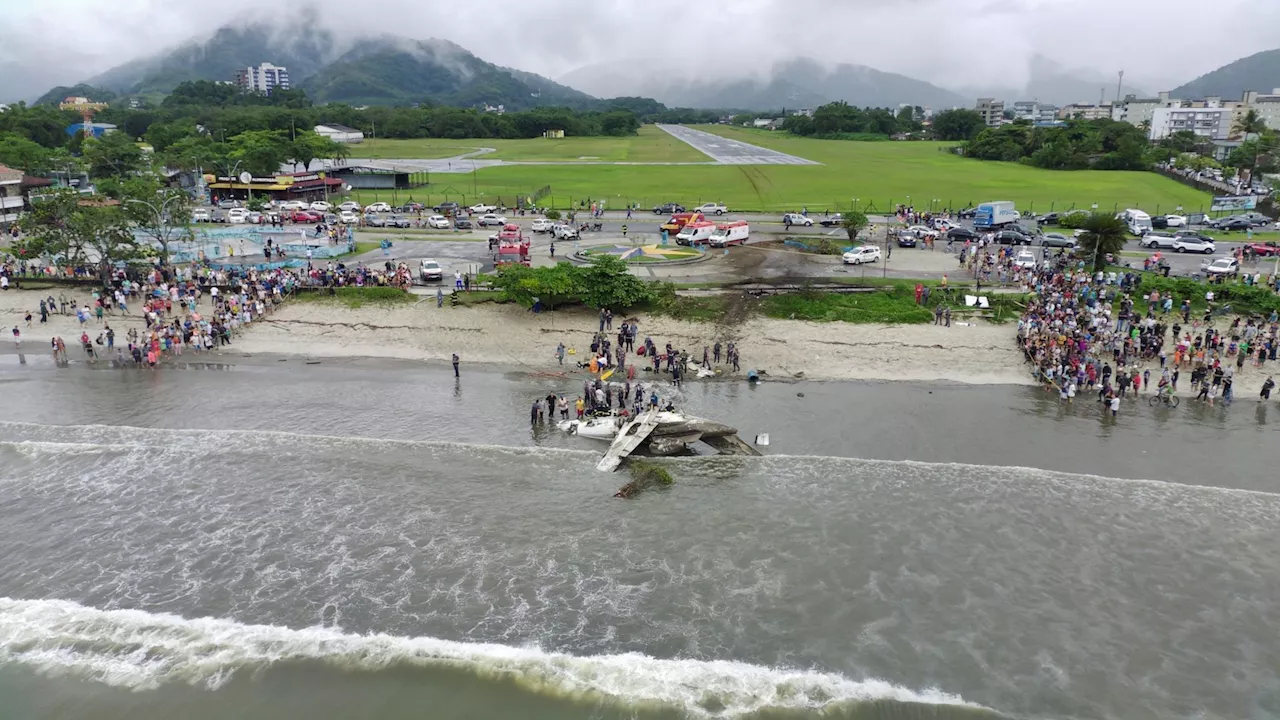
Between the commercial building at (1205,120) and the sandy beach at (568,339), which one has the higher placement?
the commercial building at (1205,120)

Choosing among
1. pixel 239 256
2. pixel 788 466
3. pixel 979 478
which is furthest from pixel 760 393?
pixel 239 256

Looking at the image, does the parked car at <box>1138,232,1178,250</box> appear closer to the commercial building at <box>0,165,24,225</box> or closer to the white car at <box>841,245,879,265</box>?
the white car at <box>841,245,879,265</box>

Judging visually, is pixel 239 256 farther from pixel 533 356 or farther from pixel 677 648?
pixel 677 648

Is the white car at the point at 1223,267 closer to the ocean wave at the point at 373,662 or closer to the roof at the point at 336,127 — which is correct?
the ocean wave at the point at 373,662

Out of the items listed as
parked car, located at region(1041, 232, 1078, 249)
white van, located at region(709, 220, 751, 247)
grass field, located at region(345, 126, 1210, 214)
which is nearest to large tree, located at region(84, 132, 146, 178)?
grass field, located at region(345, 126, 1210, 214)

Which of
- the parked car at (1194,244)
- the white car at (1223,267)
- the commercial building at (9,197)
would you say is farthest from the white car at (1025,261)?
the commercial building at (9,197)

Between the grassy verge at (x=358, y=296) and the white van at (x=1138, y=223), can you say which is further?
the white van at (x=1138, y=223)
